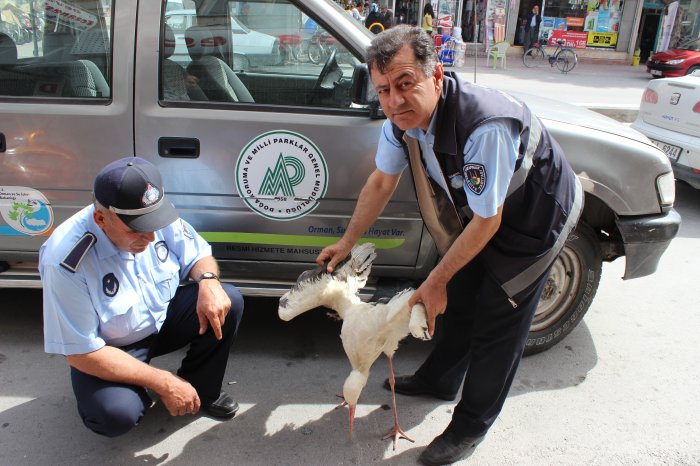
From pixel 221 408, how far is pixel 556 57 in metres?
16.2

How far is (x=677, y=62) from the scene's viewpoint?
43.4 feet

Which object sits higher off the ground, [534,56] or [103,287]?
[534,56]

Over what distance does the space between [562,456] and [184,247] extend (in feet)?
6.09

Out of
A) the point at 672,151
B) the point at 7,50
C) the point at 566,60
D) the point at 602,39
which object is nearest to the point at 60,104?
the point at 7,50

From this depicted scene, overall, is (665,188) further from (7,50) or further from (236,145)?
(7,50)

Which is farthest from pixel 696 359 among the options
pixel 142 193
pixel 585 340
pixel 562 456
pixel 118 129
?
pixel 118 129

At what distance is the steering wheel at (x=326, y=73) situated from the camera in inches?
106

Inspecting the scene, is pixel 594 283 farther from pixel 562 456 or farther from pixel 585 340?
pixel 562 456

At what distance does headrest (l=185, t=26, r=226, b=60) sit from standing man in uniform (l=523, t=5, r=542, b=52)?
1770 cm

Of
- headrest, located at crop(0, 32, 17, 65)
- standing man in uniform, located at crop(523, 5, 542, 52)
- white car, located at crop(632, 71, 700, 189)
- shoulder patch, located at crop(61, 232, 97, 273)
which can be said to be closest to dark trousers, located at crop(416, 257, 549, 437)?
shoulder patch, located at crop(61, 232, 97, 273)

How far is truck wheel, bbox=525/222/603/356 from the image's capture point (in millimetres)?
2854

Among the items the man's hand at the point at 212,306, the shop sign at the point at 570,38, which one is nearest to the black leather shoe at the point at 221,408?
the man's hand at the point at 212,306

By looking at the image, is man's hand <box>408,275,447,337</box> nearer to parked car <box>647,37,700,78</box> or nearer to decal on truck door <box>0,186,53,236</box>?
decal on truck door <box>0,186,53,236</box>

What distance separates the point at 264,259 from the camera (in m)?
2.83
